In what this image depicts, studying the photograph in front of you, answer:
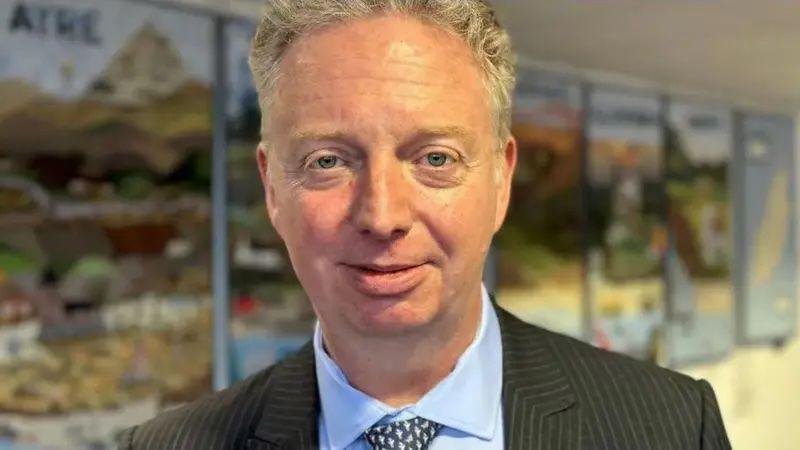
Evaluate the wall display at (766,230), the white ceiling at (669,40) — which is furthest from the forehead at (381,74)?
the wall display at (766,230)

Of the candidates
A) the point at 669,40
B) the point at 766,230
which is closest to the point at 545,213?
the point at 669,40

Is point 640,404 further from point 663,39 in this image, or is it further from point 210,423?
point 663,39

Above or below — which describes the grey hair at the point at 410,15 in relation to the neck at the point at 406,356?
above

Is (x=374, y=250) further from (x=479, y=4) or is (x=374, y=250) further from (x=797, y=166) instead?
(x=797, y=166)

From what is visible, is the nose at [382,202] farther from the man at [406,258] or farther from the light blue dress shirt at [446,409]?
the light blue dress shirt at [446,409]

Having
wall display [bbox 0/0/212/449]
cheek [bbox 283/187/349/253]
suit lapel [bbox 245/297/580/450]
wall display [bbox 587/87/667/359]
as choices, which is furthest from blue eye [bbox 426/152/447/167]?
wall display [bbox 587/87/667/359]

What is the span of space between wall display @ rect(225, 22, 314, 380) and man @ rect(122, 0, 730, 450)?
1277mm

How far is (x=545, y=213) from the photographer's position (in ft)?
11.7

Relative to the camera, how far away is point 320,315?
3.43 feet

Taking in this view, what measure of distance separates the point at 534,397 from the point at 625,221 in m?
2.97

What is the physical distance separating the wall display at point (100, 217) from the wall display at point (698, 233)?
259cm

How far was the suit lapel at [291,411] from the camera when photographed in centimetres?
112

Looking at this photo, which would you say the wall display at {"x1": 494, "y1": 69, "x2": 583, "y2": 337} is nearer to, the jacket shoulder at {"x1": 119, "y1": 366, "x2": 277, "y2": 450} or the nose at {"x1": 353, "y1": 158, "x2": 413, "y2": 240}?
the jacket shoulder at {"x1": 119, "y1": 366, "x2": 277, "y2": 450}

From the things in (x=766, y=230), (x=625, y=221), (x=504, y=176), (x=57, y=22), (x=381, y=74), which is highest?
(x=57, y=22)
